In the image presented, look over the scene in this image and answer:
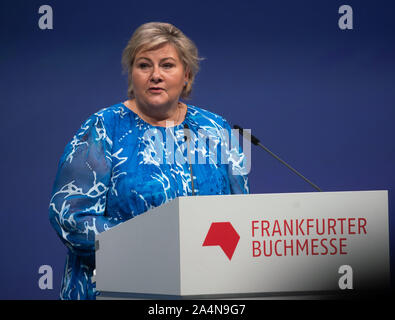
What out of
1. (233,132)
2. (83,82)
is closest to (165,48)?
(233,132)

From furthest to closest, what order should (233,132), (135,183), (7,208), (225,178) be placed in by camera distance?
1. (7,208)
2. (233,132)
3. (225,178)
4. (135,183)

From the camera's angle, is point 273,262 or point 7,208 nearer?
point 273,262

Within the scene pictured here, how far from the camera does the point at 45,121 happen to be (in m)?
3.47

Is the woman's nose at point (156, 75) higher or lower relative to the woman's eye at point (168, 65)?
lower

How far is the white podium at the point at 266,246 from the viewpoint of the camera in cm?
135

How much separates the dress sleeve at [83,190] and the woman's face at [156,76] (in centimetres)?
21

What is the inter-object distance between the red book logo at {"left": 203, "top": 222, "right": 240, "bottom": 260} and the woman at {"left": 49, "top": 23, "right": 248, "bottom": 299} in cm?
68

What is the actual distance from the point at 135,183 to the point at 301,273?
91cm

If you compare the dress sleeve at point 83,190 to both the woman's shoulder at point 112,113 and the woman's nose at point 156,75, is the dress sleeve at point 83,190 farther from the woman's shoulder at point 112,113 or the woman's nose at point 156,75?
the woman's nose at point 156,75

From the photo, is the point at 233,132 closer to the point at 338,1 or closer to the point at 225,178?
the point at 225,178

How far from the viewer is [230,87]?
11.8ft

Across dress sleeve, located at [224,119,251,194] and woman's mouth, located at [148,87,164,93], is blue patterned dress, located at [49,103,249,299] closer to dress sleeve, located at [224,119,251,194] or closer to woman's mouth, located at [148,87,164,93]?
dress sleeve, located at [224,119,251,194]

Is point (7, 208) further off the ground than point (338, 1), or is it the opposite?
point (338, 1)

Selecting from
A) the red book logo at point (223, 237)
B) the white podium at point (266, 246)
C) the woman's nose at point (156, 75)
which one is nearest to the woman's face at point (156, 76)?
the woman's nose at point (156, 75)
